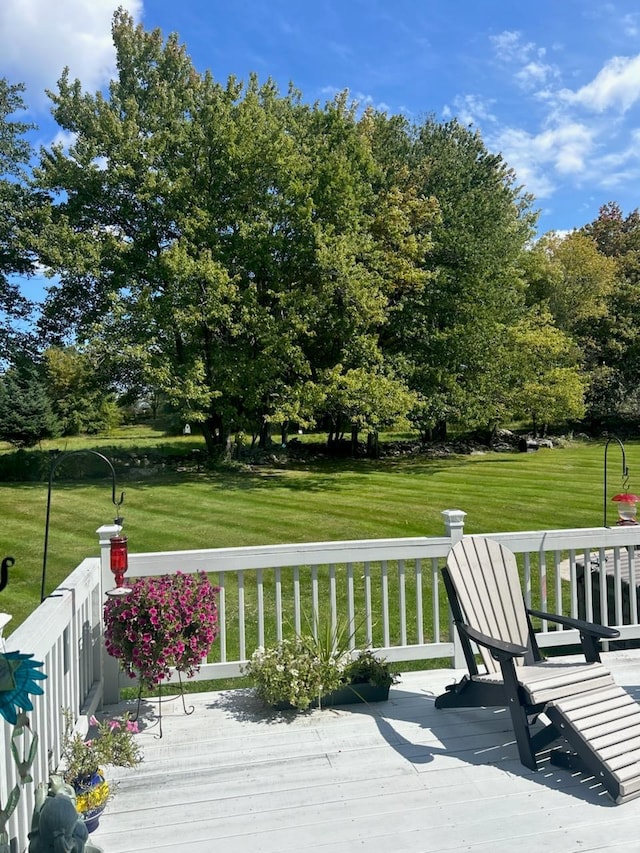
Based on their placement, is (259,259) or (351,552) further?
(259,259)

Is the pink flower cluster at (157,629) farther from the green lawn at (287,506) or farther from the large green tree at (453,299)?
the large green tree at (453,299)

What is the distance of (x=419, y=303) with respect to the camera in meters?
16.5

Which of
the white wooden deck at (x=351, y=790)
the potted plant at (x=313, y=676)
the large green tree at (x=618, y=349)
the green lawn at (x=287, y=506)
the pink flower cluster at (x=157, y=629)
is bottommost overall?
the green lawn at (x=287, y=506)

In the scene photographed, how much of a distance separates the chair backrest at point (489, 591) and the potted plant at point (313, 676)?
0.63 m

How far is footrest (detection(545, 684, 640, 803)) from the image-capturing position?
7.82ft

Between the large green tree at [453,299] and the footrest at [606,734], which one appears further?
the large green tree at [453,299]

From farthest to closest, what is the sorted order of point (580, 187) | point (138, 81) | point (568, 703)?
point (580, 187) < point (138, 81) < point (568, 703)

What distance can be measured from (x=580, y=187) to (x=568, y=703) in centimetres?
1825

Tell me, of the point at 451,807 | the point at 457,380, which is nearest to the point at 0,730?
the point at 451,807

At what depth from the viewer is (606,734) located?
8.32 ft

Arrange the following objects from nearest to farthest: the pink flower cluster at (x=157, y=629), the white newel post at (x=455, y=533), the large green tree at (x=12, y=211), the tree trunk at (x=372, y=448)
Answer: the pink flower cluster at (x=157, y=629) → the white newel post at (x=455, y=533) → the large green tree at (x=12, y=211) → the tree trunk at (x=372, y=448)

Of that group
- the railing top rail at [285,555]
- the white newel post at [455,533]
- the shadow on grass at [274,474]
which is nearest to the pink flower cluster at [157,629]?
the railing top rail at [285,555]

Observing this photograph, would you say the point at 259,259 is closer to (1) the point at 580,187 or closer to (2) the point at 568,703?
(1) the point at 580,187

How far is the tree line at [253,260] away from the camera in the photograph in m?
13.5
